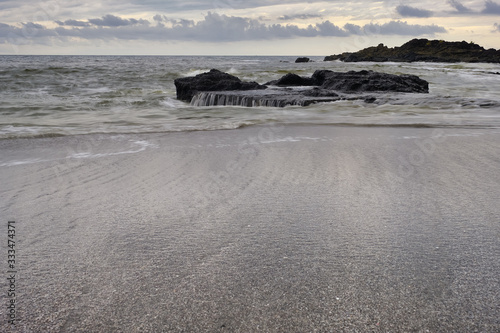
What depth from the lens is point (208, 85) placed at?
11.4 m

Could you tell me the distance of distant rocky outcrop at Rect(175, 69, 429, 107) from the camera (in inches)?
367

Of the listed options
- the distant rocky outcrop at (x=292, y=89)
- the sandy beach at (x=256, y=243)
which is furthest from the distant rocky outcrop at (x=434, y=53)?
the sandy beach at (x=256, y=243)

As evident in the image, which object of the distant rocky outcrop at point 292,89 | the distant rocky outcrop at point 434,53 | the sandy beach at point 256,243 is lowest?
the sandy beach at point 256,243

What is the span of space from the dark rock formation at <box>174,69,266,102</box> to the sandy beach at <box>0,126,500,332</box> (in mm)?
7969

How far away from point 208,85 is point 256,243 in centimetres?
998

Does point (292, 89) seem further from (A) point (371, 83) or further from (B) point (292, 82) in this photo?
(A) point (371, 83)

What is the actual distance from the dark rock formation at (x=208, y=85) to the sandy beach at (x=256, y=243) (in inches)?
314

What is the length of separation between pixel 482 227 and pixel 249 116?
5678mm

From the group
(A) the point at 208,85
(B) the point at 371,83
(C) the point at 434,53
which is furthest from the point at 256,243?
(C) the point at 434,53

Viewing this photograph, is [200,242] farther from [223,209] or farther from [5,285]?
[5,285]

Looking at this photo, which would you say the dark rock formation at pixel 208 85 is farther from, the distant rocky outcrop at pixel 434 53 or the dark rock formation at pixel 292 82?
the distant rocky outcrop at pixel 434 53

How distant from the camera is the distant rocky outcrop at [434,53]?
60.2 meters

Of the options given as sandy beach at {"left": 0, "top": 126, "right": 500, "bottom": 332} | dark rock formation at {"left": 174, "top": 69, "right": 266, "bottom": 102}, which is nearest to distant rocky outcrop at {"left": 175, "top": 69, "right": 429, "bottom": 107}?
dark rock formation at {"left": 174, "top": 69, "right": 266, "bottom": 102}

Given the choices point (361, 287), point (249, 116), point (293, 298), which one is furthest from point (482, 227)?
point (249, 116)
